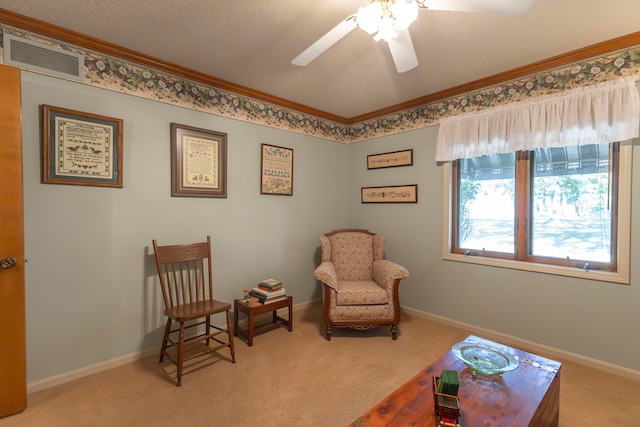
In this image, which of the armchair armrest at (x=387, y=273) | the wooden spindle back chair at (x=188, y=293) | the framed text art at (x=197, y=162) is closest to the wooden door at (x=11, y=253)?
the wooden spindle back chair at (x=188, y=293)

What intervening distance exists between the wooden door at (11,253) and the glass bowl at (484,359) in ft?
8.40

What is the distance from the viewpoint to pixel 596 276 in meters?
2.25

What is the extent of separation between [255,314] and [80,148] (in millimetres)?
1896

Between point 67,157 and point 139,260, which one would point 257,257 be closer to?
point 139,260

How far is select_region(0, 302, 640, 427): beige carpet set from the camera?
67.7 inches

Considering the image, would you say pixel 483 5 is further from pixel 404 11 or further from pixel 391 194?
pixel 391 194

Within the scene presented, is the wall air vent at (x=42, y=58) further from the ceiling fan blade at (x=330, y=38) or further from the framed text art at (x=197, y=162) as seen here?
the ceiling fan blade at (x=330, y=38)

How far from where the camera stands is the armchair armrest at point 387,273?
2703 mm

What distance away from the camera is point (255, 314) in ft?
8.71

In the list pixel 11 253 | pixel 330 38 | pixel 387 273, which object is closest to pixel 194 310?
pixel 11 253

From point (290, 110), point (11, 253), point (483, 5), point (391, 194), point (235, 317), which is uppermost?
point (290, 110)

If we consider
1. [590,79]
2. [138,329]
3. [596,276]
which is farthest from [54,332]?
[590,79]

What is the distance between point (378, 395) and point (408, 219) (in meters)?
2.00

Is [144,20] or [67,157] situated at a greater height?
[144,20]
